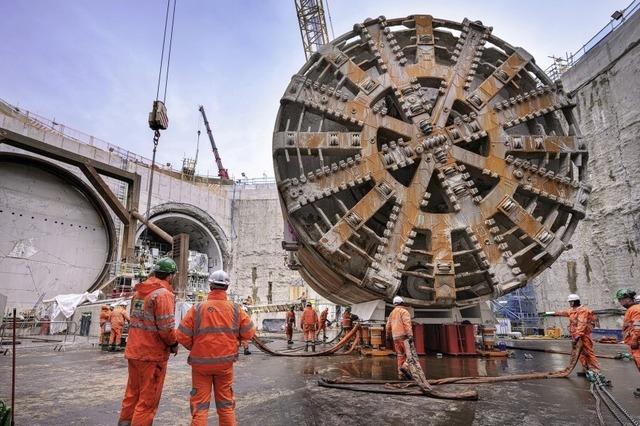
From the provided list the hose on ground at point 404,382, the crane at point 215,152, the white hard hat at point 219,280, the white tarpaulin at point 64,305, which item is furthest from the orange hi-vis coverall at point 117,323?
the crane at point 215,152

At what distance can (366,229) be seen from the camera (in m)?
6.59

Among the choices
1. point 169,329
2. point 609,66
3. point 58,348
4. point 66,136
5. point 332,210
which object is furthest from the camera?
point 66,136

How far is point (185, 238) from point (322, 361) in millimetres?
14399

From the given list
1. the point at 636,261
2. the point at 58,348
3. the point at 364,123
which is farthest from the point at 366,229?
the point at 636,261

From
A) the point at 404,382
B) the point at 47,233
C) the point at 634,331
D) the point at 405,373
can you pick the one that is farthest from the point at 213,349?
the point at 47,233

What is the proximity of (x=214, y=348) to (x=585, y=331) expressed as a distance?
16.8 ft

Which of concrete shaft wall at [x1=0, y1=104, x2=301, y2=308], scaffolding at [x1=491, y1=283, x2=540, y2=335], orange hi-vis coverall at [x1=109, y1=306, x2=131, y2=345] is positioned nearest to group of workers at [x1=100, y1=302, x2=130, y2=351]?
orange hi-vis coverall at [x1=109, y1=306, x2=131, y2=345]

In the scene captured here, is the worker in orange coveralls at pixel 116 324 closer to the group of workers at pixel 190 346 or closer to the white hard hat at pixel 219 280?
the group of workers at pixel 190 346

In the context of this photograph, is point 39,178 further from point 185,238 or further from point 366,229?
point 366,229

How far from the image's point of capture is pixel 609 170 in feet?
47.4

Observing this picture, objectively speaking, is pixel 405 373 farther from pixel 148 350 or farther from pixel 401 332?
pixel 148 350

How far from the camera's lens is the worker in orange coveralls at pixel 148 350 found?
Answer: 9.80ft

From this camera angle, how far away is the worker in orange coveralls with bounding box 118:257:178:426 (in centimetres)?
299

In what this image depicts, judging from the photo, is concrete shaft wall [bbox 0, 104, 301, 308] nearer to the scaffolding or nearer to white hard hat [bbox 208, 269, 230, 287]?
the scaffolding
